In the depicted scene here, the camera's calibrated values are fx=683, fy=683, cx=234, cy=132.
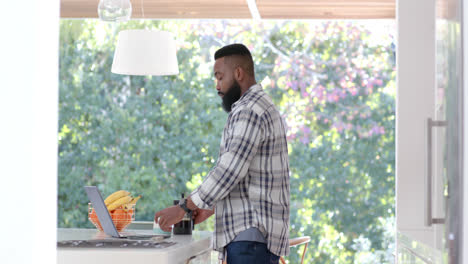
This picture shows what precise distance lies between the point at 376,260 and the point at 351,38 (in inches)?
87.2

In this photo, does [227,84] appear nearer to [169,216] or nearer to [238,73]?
[238,73]

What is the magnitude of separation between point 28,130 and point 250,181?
1795mm

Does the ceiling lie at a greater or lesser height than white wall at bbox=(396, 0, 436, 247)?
greater

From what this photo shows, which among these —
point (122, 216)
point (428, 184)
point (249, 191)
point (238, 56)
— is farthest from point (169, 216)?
point (428, 184)

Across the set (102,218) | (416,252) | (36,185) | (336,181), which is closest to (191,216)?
(102,218)

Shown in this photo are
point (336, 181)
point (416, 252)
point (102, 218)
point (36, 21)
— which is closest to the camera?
point (36, 21)

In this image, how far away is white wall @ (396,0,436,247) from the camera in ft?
10.1

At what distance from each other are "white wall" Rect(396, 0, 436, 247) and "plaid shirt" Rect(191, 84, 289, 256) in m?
0.61

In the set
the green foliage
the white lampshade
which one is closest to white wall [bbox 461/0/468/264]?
the white lampshade

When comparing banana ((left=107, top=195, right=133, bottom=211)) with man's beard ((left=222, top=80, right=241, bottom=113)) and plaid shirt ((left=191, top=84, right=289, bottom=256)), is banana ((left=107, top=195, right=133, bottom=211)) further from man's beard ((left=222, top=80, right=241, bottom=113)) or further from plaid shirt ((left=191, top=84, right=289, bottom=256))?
man's beard ((left=222, top=80, right=241, bottom=113))

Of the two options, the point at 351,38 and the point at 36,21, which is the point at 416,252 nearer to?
the point at 36,21

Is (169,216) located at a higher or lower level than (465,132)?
lower

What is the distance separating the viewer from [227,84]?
3039 mm

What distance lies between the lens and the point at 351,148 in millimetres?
6633
